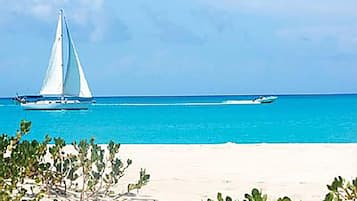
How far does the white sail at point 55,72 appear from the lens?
45531 mm

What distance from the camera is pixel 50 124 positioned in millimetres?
46844

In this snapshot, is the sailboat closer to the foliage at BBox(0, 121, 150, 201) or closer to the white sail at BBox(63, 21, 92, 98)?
the white sail at BBox(63, 21, 92, 98)

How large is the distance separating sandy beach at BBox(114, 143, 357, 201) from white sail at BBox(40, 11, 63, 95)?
104 ft

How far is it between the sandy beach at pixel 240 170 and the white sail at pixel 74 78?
3294 centimetres

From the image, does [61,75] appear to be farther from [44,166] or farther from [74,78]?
[44,166]

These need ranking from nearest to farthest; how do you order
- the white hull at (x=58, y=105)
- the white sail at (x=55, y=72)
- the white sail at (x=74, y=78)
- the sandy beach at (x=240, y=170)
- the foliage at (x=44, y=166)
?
the foliage at (x=44, y=166) → the sandy beach at (x=240, y=170) → the white sail at (x=55, y=72) → the white sail at (x=74, y=78) → the white hull at (x=58, y=105)

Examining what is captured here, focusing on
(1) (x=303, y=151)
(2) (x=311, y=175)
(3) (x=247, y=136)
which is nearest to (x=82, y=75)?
(3) (x=247, y=136)

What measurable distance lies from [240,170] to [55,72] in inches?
1501

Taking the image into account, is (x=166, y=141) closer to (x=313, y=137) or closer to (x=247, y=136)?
(x=247, y=136)

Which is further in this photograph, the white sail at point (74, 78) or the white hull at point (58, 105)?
the white hull at point (58, 105)

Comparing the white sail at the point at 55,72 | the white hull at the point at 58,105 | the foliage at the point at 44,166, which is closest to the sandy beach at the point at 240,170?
the foliage at the point at 44,166

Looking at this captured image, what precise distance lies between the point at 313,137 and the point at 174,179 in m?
25.0

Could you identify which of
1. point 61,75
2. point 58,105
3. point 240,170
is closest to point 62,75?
point 61,75

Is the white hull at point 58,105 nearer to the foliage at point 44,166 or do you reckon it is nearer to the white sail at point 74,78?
the white sail at point 74,78
